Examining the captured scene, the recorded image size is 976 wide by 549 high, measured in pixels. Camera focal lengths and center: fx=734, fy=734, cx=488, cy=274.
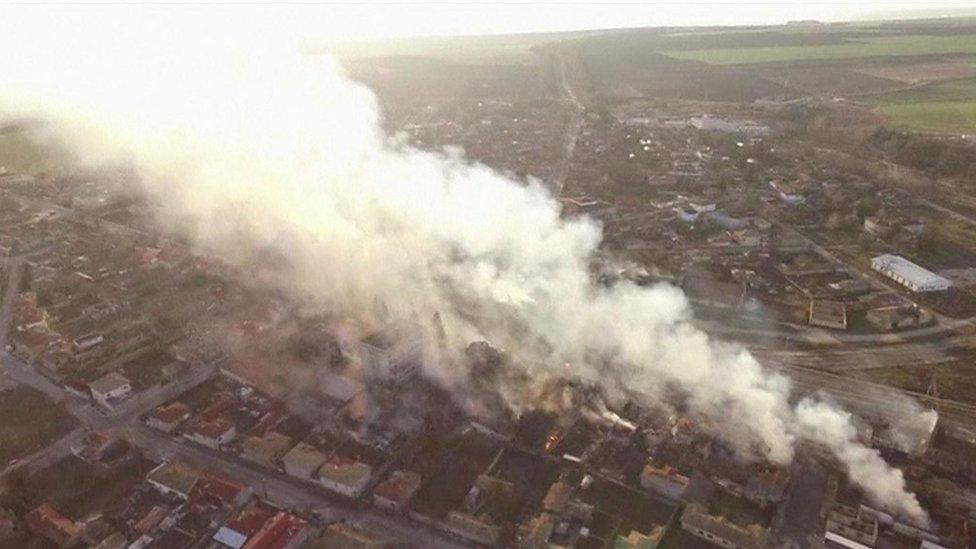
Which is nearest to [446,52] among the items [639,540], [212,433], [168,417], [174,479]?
[168,417]

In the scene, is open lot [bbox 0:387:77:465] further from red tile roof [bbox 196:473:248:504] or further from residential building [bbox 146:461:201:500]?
red tile roof [bbox 196:473:248:504]

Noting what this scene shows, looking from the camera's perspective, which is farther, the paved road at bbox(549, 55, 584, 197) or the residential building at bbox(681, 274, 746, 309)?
the paved road at bbox(549, 55, 584, 197)

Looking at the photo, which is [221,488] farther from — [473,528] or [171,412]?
[473,528]

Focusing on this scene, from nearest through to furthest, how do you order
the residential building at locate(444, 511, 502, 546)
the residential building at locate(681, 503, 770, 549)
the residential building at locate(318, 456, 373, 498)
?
the residential building at locate(681, 503, 770, 549)
the residential building at locate(444, 511, 502, 546)
the residential building at locate(318, 456, 373, 498)

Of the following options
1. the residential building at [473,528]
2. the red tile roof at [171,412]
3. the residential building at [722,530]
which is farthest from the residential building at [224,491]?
the residential building at [722,530]

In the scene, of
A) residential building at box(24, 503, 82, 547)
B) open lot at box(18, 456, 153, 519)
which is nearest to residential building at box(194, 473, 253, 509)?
open lot at box(18, 456, 153, 519)

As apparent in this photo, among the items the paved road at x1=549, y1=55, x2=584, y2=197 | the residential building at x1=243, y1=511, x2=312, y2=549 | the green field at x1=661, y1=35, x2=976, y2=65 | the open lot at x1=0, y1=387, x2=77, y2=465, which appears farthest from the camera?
the green field at x1=661, y1=35, x2=976, y2=65
